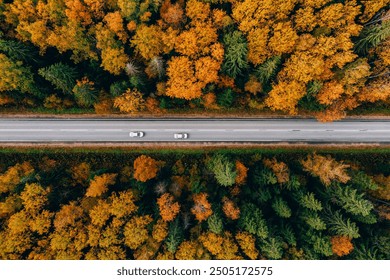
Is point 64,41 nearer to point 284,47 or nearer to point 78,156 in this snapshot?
point 78,156

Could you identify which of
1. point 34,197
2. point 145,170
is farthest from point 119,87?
point 34,197

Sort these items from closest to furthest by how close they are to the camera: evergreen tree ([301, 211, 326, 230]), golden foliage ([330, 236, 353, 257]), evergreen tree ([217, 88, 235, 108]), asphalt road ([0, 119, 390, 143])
Result: 1. evergreen tree ([301, 211, 326, 230])
2. golden foliage ([330, 236, 353, 257])
3. evergreen tree ([217, 88, 235, 108])
4. asphalt road ([0, 119, 390, 143])

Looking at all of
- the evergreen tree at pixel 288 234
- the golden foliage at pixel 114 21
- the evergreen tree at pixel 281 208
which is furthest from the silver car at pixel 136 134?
the evergreen tree at pixel 288 234

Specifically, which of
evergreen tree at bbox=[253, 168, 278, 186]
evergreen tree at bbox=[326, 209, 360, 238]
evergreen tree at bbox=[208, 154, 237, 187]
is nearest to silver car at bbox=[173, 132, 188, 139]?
evergreen tree at bbox=[208, 154, 237, 187]

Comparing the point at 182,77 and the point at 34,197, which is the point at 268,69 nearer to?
the point at 182,77

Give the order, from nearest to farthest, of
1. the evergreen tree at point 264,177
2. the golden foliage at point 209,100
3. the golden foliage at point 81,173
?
the evergreen tree at point 264,177 < the golden foliage at point 209,100 < the golden foliage at point 81,173

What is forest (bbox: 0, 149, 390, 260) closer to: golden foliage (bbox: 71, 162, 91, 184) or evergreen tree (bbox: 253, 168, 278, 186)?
evergreen tree (bbox: 253, 168, 278, 186)

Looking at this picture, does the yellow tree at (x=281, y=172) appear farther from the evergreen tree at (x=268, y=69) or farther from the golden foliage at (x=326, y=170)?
the evergreen tree at (x=268, y=69)
